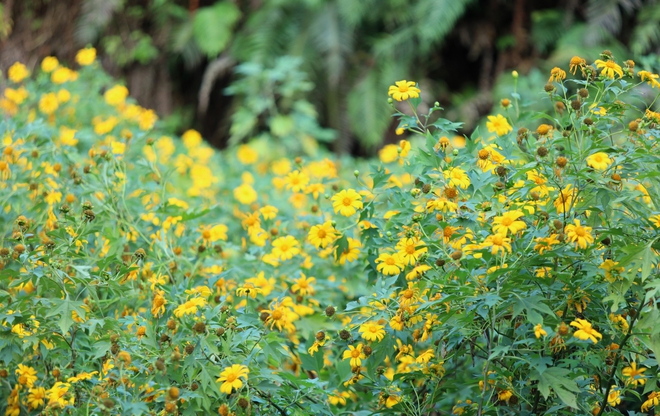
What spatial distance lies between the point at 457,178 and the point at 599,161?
0.22m

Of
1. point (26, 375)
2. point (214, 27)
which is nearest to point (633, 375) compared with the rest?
point (26, 375)

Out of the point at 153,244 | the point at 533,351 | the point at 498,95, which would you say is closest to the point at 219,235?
the point at 153,244

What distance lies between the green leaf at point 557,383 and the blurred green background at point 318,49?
299 cm

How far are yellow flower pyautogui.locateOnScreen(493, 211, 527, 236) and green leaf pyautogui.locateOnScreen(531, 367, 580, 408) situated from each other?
0.21 m

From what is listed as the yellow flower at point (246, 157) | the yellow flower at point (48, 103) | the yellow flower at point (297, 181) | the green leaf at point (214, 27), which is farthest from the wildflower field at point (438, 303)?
the green leaf at point (214, 27)

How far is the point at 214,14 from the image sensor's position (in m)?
4.71

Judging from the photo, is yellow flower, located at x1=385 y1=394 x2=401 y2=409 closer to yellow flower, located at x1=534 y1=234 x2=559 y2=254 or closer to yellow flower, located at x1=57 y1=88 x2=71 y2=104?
yellow flower, located at x1=534 y1=234 x2=559 y2=254

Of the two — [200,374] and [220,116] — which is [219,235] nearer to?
[200,374]

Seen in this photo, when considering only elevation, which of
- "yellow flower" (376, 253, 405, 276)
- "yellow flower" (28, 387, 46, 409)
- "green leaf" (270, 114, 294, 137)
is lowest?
"green leaf" (270, 114, 294, 137)

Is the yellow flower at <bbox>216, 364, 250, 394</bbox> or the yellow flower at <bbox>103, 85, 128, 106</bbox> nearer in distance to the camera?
the yellow flower at <bbox>216, 364, 250, 394</bbox>

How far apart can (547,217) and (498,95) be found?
10.1 feet

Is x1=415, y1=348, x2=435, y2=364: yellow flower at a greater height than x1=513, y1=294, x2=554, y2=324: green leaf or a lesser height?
lesser

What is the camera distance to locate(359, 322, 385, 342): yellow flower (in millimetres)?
1192

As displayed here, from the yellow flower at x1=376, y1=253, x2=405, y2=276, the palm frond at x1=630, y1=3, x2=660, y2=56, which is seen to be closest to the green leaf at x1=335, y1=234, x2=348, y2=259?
the yellow flower at x1=376, y1=253, x2=405, y2=276
